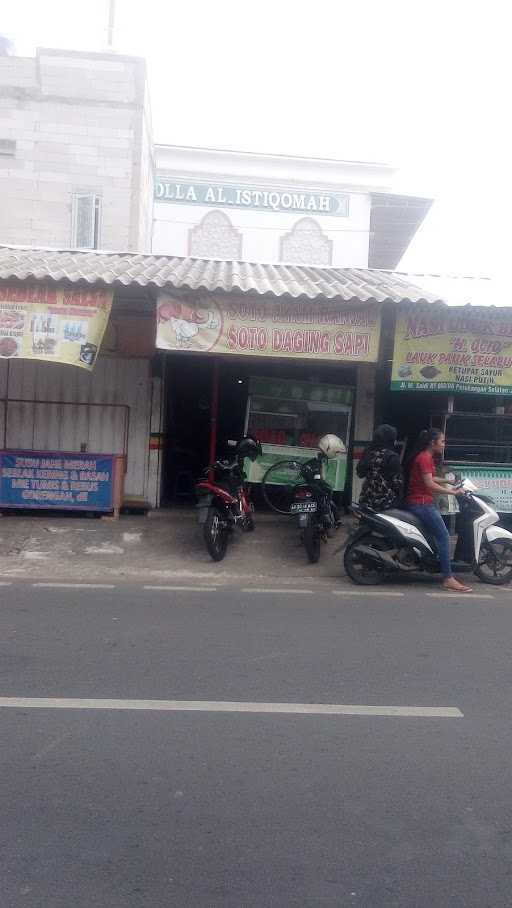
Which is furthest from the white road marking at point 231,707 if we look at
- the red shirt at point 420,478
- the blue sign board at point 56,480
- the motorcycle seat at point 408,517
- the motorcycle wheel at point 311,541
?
the blue sign board at point 56,480

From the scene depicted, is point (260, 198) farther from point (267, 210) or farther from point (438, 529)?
point (438, 529)

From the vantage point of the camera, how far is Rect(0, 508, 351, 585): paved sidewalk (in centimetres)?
861

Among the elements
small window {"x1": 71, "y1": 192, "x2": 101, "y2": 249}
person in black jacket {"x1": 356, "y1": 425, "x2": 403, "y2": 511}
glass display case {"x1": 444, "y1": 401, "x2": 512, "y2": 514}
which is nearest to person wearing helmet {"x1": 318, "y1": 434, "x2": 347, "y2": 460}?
person in black jacket {"x1": 356, "y1": 425, "x2": 403, "y2": 511}

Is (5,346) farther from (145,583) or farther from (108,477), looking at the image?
(145,583)

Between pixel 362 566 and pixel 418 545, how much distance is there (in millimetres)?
598

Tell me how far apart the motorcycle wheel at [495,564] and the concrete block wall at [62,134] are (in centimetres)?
1142

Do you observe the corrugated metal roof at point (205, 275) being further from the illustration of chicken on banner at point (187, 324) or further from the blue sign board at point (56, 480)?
the blue sign board at point (56, 480)

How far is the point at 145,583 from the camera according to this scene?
8.06 meters

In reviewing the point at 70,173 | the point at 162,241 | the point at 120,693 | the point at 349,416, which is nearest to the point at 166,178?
the point at 162,241

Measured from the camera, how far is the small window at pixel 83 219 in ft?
55.2

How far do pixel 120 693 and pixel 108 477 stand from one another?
578 cm

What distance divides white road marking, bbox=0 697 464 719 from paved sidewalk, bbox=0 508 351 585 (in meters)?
3.66

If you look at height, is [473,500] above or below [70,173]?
below

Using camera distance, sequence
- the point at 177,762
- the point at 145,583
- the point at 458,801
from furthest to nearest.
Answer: the point at 145,583 → the point at 177,762 → the point at 458,801
